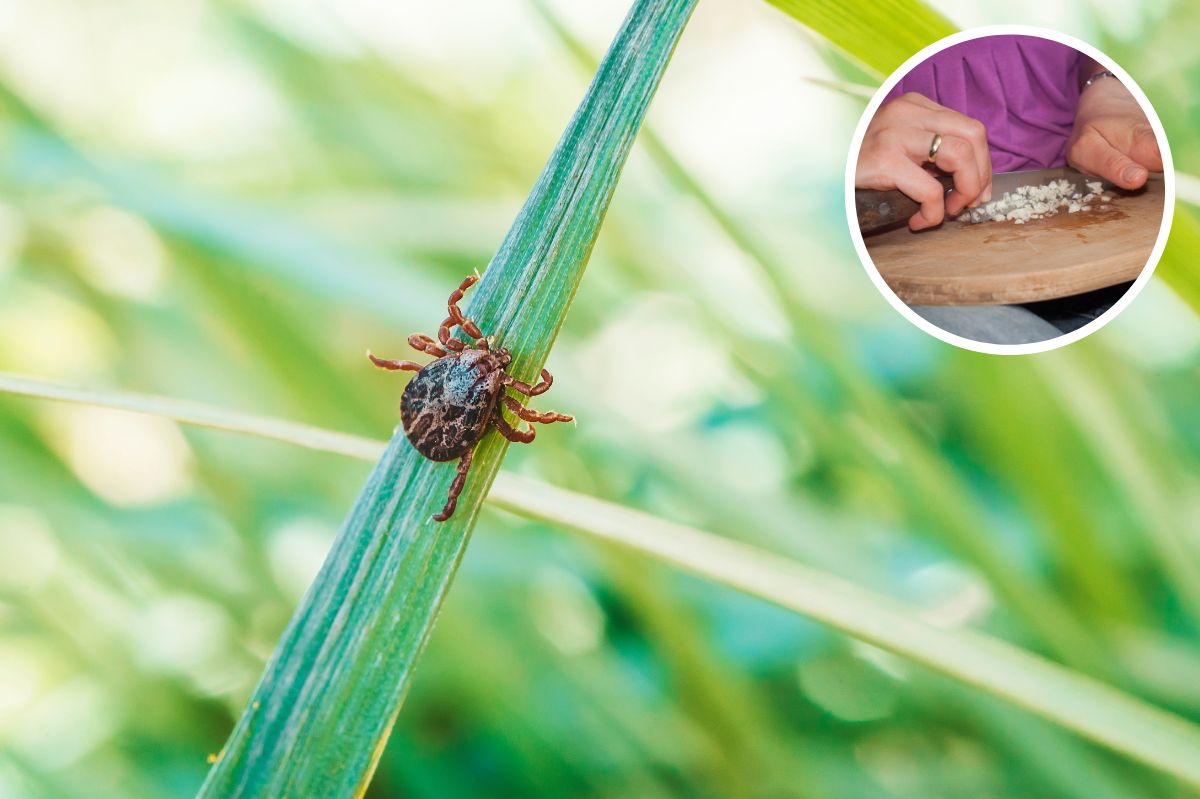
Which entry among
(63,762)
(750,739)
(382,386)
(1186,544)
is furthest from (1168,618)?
(63,762)

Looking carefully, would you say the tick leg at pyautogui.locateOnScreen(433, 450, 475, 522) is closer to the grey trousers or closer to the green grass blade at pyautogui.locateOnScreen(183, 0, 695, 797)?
the green grass blade at pyautogui.locateOnScreen(183, 0, 695, 797)

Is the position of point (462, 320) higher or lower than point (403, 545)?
higher

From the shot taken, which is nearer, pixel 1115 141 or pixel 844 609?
pixel 844 609

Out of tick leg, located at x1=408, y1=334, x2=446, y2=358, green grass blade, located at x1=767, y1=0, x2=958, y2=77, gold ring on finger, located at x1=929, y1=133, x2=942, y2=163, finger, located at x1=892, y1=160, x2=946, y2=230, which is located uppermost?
gold ring on finger, located at x1=929, y1=133, x2=942, y2=163

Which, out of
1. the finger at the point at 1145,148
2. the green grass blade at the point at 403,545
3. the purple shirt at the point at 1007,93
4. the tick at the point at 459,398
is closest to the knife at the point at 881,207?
the purple shirt at the point at 1007,93

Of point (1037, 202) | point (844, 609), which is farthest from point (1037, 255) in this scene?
point (844, 609)

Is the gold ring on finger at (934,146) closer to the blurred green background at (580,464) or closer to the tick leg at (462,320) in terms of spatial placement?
the blurred green background at (580,464)

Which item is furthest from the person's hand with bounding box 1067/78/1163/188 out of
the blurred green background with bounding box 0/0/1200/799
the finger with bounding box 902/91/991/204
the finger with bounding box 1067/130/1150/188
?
the blurred green background with bounding box 0/0/1200/799

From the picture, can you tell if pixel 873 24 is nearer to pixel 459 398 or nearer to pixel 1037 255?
pixel 1037 255
